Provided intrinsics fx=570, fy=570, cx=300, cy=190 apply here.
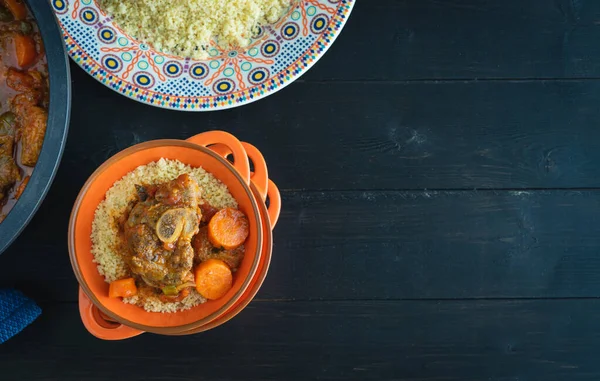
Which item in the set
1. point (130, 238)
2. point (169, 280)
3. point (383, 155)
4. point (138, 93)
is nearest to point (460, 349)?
point (383, 155)

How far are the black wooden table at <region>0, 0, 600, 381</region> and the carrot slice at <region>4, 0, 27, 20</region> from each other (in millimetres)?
651

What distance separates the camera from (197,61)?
1954 mm

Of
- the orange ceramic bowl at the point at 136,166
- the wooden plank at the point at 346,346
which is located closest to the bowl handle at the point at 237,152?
Answer: the orange ceramic bowl at the point at 136,166

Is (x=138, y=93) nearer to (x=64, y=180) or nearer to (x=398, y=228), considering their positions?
(x=64, y=180)

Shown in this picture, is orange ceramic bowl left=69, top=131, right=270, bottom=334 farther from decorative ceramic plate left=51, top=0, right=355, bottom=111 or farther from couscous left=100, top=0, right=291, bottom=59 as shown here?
couscous left=100, top=0, right=291, bottom=59

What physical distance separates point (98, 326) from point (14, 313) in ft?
1.39

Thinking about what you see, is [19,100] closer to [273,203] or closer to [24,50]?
[24,50]

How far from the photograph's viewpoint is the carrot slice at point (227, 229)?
5.81 feet

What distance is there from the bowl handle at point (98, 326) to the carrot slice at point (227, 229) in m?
0.38

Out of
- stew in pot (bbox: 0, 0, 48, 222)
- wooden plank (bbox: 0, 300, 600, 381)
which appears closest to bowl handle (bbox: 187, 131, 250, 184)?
stew in pot (bbox: 0, 0, 48, 222)

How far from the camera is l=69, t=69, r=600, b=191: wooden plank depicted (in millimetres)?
2092

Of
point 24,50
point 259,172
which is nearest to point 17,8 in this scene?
point 24,50

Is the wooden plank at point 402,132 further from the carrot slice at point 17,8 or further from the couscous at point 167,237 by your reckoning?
the carrot slice at point 17,8

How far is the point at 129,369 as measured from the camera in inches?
83.0
